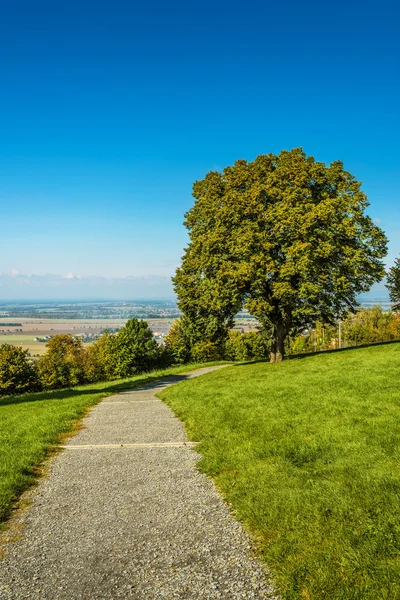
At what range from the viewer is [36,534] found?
5812mm

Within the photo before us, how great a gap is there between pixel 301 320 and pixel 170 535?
78.6ft

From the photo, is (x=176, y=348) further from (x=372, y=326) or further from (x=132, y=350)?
(x=372, y=326)

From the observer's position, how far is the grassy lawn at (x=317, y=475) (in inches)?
182

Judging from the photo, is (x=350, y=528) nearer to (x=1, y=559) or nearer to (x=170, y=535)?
(x=170, y=535)

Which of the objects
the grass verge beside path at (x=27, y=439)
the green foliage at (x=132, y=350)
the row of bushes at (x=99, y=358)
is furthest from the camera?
the green foliage at (x=132, y=350)

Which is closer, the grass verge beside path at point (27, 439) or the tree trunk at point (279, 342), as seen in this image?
the grass verge beside path at point (27, 439)

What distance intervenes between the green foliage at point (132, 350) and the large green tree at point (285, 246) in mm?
33971

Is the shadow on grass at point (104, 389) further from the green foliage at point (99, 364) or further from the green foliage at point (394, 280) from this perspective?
the green foliage at point (99, 364)

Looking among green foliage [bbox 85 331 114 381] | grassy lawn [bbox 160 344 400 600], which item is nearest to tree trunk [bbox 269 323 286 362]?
grassy lawn [bbox 160 344 400 600]

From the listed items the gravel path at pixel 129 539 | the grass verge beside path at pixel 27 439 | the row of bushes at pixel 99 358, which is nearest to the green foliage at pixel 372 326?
the row of bushes at pixel 99 358

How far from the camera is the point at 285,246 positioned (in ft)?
82.5

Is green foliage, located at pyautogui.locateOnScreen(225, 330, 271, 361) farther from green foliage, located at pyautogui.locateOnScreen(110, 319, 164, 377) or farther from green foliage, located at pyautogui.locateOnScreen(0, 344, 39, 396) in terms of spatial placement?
green foliage, located at pyautogui.locateOnScreen(0, 344, 39, 396)

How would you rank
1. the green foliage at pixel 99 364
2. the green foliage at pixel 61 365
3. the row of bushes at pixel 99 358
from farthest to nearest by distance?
the green foliage at pixel 99 364 → the green foliage at pixel 61 365 → the row of bushes at pixel 99 358

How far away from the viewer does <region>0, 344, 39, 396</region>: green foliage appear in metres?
58.1
